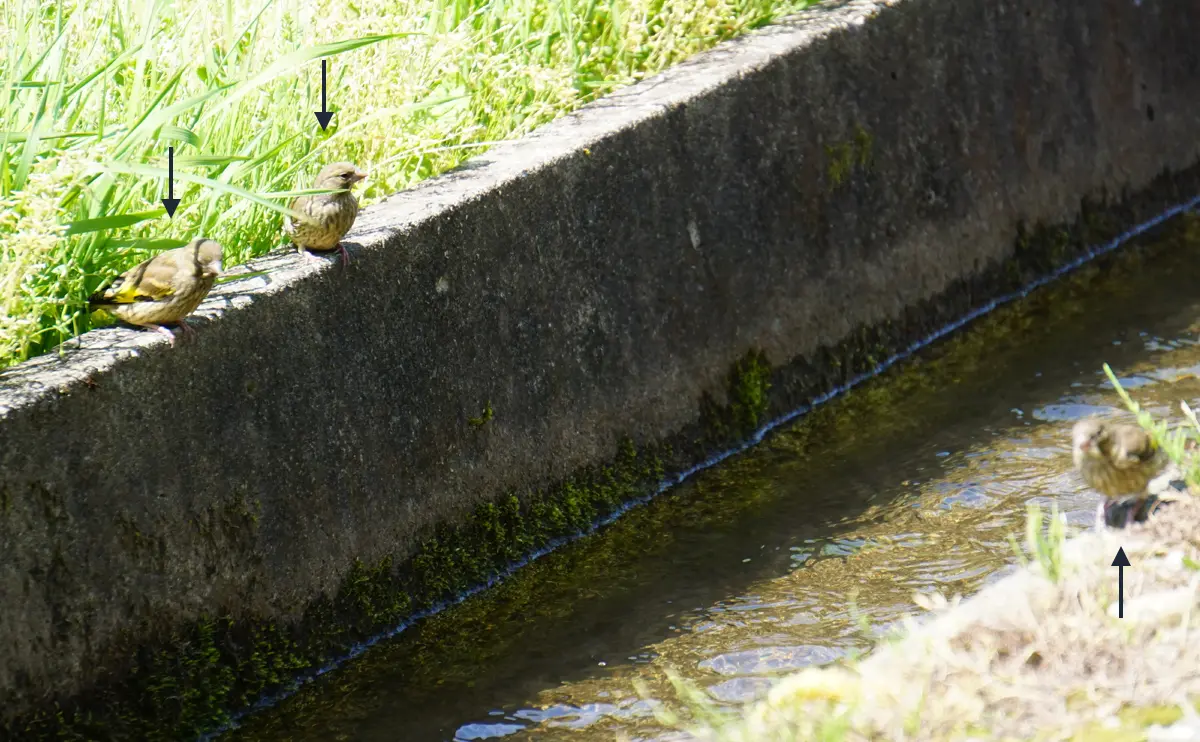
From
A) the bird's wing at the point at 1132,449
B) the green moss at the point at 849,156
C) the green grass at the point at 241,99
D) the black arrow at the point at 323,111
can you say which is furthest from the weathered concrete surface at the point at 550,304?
the bird's wing at the point at 1132,449

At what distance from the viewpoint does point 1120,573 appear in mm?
4004

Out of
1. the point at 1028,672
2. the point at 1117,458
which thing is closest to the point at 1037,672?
the point at 1028,672

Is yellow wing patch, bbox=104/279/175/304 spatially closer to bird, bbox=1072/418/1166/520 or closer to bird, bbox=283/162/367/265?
bird, bbox=283/162/367/265

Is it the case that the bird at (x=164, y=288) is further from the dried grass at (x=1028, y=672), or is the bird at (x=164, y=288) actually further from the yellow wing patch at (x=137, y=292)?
the dried grass at (x=1028, y=672)

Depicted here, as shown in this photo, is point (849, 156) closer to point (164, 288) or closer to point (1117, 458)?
point (1117, 458)

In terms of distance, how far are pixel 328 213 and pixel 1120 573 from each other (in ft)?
7.99

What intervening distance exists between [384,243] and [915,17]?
10.5 ft

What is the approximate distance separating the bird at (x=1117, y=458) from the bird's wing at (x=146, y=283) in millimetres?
2622

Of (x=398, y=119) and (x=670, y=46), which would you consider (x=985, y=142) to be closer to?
(x=670, y=46)

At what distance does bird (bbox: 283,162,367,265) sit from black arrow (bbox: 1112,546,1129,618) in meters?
2.40

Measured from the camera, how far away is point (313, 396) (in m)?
4.91

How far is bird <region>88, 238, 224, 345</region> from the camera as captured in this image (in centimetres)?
439

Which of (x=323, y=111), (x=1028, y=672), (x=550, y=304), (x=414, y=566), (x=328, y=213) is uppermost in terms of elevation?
(x=323, y=111)

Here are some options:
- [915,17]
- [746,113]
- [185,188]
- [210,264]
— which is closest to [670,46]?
[746,113]
